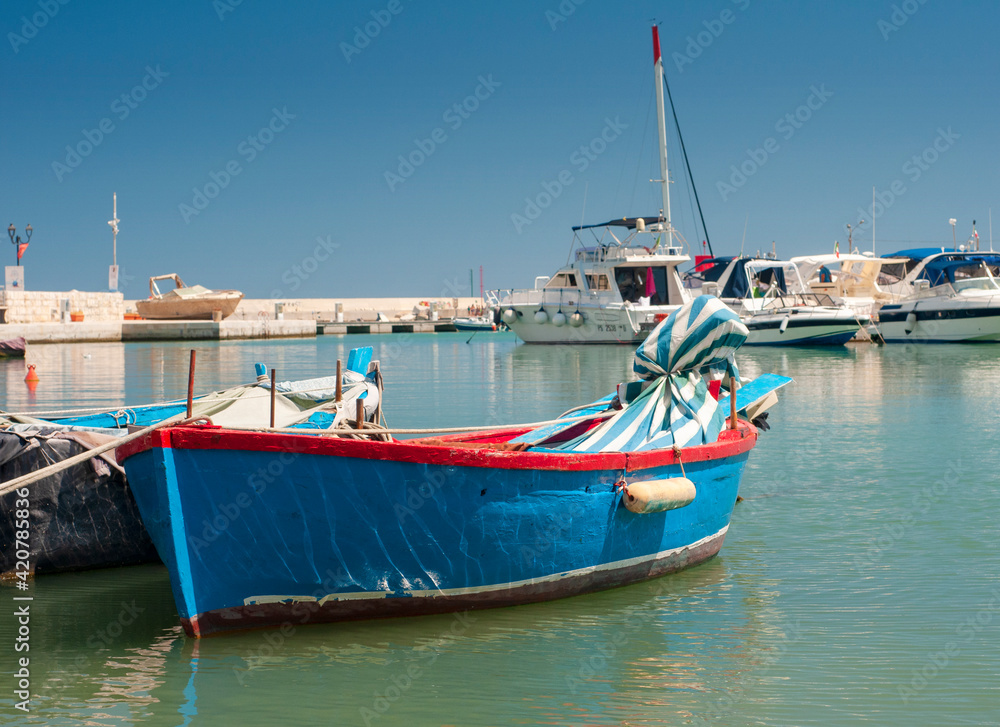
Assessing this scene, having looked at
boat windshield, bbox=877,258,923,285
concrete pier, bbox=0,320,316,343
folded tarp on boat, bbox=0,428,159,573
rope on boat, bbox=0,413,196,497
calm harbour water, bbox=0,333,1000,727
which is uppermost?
boat windshield, bbox=877,258,923,285

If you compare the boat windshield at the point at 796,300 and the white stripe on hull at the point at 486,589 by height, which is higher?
the boat windshield at the point at 796,300

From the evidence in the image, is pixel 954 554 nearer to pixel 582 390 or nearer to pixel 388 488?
pixel 388 488

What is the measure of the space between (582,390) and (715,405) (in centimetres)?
1439

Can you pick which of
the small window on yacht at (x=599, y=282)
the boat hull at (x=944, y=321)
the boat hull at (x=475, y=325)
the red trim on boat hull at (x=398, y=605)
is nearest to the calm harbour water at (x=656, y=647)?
the red trim on boat hull at (x=398, y=605)

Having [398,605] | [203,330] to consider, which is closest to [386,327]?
[203,330]

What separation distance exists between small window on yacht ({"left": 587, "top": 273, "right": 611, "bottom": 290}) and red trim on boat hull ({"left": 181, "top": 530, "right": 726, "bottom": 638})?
37411 mm

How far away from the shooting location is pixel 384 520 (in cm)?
571

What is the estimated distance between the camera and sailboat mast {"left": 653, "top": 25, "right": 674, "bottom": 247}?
1679 inches

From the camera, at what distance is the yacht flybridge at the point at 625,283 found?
141 ft

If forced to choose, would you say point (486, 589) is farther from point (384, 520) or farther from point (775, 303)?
point (775, 303)

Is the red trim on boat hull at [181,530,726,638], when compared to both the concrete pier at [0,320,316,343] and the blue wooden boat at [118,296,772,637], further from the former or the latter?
the concrete pier at [0,320,316,343]

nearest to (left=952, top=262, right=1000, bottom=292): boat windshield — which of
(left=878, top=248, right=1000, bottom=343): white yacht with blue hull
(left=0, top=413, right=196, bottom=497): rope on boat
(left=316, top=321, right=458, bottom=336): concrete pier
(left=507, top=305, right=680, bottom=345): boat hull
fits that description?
(left=878, top=248, right=1000, bottom=343): white yacht with blue hull

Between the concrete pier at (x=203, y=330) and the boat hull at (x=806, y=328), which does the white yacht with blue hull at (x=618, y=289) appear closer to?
the boat hull at (x=806, y=328)

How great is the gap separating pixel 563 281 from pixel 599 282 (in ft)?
7.02
